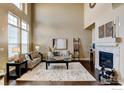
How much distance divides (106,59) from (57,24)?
660cm

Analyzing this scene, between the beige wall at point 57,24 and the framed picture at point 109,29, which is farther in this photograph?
the beige wall at point 57,24

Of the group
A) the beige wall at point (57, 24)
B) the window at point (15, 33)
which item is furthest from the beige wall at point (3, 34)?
the beige wall at point (57, 24)

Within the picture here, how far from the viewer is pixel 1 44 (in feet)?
20.8

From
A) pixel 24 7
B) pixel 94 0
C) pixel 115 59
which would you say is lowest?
pixel 115 59

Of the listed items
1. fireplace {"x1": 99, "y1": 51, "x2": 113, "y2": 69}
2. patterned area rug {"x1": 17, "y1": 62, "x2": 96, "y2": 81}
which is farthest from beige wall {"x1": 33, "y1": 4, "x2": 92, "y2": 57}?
patterned area rug {"x1": 17, "y1": 62, "x2": 96, "y2": 81}

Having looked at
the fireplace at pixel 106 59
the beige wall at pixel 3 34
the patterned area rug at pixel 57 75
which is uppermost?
the beige wall at pixel 3 34

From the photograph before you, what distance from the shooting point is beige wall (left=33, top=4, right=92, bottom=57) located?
40.6 feet

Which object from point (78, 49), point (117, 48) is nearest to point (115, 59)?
point (117, 48)

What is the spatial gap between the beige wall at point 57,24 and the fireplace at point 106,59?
5.24 metres

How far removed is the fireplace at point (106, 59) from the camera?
5.97 m

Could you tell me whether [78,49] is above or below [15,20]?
below

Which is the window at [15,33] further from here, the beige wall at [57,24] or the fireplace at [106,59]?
the fireplace at [106,59]
